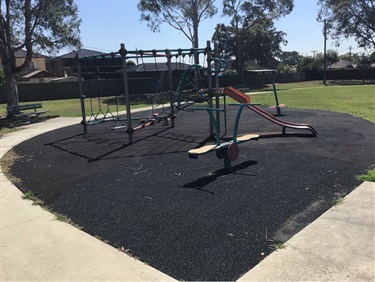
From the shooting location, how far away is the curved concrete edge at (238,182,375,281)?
279 cm

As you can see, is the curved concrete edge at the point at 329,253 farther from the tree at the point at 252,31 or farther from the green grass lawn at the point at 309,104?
the tree at the point at 252,31

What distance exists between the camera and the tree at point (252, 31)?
39719 mm

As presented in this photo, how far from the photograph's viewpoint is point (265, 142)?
8047 millimetres

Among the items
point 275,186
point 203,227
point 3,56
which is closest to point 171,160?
point 275,186

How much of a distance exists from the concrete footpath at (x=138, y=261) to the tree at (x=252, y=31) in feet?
129

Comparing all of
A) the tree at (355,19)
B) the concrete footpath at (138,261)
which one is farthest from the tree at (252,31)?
the concrete footpath at (138,261)

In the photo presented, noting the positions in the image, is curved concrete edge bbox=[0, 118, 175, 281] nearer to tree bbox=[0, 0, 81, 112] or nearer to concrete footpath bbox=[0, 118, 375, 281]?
concrete footpath bbox=[0, 118, 375, 281]

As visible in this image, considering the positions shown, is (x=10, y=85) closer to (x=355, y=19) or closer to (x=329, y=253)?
(x=329, y=253)

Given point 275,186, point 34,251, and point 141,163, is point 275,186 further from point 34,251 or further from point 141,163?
point 34,251

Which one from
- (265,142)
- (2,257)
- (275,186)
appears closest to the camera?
(2,257)

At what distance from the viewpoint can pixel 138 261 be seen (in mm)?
3133

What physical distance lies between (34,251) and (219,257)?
1.85m

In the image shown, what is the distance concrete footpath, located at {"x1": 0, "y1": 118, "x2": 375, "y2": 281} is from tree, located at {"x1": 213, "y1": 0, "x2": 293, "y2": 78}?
129 ft

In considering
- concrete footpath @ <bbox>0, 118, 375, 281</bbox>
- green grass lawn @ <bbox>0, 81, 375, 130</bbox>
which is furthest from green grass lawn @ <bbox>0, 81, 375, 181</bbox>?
concrete footpath @ <bbox>0, 118, 375, 281</bbox>
